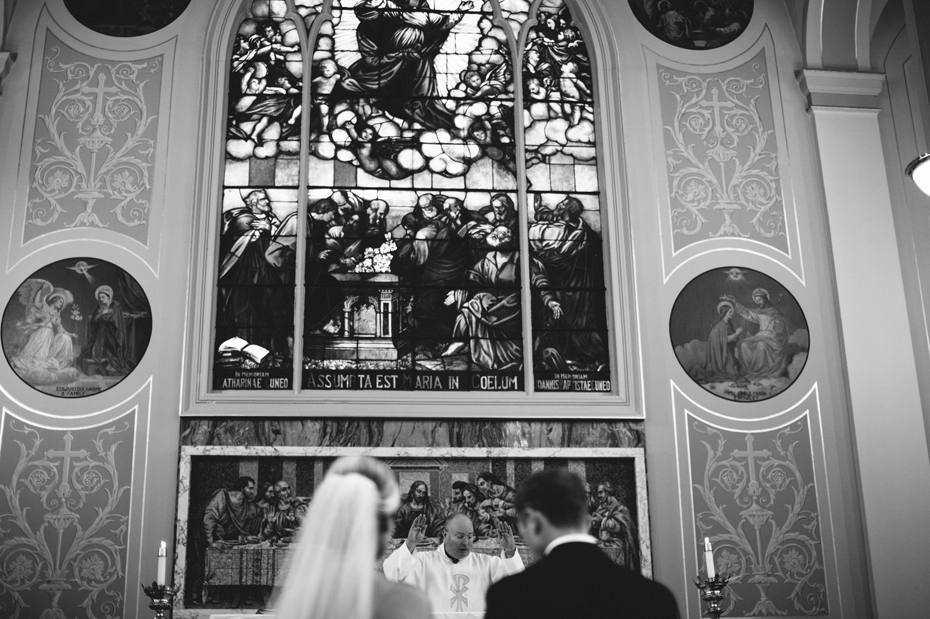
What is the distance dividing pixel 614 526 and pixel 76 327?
4435 mm

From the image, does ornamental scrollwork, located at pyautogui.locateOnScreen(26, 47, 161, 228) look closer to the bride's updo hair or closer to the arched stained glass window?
the arched stained glass window

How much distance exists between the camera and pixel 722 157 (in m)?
8.82

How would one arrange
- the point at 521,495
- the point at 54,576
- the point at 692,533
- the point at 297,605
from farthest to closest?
the point at 692,533
the point at 54,576
the point at 521,495
the point at 297,605

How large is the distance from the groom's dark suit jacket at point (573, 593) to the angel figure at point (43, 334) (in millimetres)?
5829

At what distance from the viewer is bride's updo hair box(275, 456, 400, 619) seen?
7.12 feet

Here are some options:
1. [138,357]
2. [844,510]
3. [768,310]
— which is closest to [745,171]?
[768,310]

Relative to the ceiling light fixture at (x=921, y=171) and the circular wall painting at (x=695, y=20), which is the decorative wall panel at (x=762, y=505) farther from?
the circular wall painting at (x=695, y=20)

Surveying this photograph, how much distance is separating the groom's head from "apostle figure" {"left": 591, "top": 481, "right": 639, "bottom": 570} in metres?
4.86

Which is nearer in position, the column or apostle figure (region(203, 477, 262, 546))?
apostle figure (region(203, 477, 262, 546))

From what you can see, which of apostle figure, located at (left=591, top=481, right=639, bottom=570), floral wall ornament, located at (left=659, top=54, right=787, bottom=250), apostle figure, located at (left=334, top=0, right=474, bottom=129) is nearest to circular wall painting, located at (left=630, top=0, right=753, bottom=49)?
floral wall ornament, located at (left=659, top=54, right=787, bottom=250)

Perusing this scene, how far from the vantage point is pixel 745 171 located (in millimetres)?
8797

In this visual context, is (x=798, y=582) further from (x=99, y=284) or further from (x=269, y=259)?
(x=99, y=284)

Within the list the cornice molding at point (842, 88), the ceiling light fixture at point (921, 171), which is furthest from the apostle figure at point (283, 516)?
the cornice molding at point (842, 88)

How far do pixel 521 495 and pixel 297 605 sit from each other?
3.18 feet
